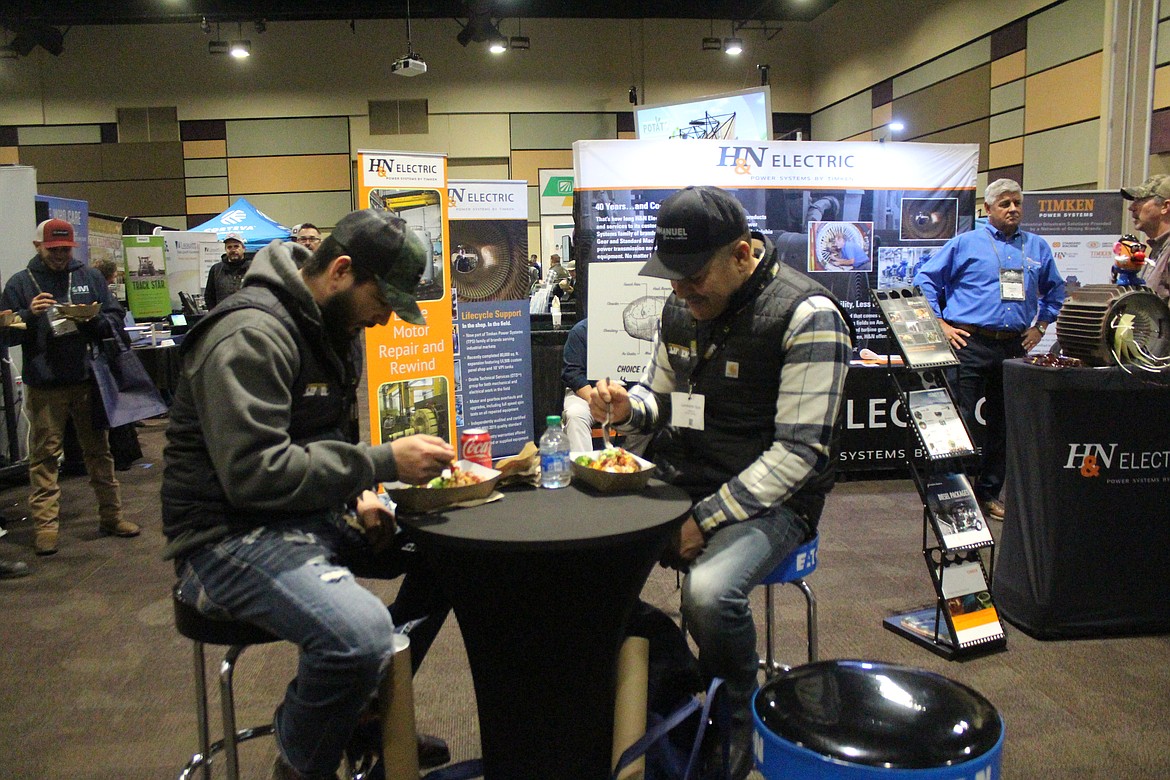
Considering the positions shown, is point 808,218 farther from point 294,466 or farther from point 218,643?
point 218,643

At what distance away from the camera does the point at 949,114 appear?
33.1 feet

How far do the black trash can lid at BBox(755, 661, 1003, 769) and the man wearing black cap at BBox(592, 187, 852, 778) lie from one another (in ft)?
0.83

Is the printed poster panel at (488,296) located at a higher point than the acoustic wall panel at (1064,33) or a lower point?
lower

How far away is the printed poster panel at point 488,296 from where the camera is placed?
4762 millimetres

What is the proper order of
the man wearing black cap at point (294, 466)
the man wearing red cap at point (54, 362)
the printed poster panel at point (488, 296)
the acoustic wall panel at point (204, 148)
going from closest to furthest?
the man wearing black cap at point (294, 466) → the man wearing red cap at point (54, 362) → the printed poster panel at point (488, 296) → the acoustic wall panel at point (204, 148)

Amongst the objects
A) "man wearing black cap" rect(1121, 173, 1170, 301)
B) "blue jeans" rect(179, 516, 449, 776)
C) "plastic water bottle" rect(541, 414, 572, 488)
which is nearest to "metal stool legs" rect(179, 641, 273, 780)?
"blue jeans" rect(179, 516, 449, 776)

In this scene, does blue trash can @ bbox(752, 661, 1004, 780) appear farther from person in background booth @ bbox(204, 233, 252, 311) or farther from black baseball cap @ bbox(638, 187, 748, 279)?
person in background booth @ bbox(204, 233, 252, 311)

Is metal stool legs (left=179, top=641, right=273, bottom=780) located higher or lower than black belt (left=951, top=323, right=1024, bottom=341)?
lower

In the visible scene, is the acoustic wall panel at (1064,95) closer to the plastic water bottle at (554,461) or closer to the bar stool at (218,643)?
the plastic water bottle at (554,461)

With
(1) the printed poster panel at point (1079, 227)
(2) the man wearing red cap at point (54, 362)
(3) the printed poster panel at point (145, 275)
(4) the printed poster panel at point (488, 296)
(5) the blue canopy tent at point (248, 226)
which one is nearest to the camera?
(2) the man wearing red cap at point (54, 362)

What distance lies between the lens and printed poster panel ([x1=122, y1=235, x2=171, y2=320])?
825cm

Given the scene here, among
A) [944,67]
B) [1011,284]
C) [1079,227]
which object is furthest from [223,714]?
[944,67]

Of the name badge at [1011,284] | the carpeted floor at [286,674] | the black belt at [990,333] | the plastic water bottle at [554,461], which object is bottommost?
the carpeted floor at [286,674]

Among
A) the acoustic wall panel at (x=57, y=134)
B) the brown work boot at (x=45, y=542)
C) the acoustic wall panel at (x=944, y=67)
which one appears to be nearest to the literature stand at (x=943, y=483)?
the brown work boot at (x=45, y=542)
